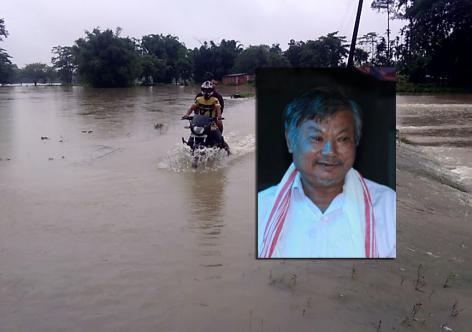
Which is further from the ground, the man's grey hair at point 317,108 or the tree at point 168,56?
the tree at point 168,56

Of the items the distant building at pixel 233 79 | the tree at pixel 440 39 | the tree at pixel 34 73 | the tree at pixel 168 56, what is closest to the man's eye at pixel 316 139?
the tree at pixel 440 39

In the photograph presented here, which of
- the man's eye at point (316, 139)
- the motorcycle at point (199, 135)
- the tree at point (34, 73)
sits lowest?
the motorcycle at point (199, 135)

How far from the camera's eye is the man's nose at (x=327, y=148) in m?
1.70

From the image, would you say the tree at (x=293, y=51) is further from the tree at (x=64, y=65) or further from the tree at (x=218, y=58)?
the tree at (x=64, y=65)

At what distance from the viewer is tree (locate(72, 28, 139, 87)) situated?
188 ft

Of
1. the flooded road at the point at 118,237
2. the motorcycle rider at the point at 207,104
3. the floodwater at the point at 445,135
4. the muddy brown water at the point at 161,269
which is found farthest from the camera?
the floodwater at the point at 445,135

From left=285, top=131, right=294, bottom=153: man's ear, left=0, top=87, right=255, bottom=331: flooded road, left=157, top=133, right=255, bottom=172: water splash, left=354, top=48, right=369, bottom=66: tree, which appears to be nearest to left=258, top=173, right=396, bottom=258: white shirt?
left=285, top=131, right=294, bottom=153: man's ear

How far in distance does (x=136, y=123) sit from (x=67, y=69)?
7340 cm

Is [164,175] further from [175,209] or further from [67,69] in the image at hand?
[67,69]

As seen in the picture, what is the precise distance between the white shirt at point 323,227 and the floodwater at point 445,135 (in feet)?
24.5

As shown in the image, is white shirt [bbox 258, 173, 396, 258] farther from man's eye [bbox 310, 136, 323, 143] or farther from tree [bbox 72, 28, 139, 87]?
tree [bbox 72, 28, 139, 87]

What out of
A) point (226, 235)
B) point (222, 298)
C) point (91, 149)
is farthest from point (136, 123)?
point (222, 298)

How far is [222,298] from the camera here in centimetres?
331

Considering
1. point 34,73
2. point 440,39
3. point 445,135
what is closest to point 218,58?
point 440,39
